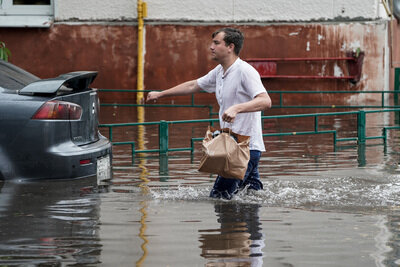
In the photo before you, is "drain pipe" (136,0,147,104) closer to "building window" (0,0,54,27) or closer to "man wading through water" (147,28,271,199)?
"building window" (0,0,54,27)

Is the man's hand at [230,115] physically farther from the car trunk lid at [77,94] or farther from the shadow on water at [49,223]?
the car trunk lid at [77,94]

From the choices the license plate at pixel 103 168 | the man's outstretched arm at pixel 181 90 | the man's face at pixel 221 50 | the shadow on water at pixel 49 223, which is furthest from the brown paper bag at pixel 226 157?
the license plate at pixel 103 168

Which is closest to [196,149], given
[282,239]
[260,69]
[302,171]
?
[302,171]

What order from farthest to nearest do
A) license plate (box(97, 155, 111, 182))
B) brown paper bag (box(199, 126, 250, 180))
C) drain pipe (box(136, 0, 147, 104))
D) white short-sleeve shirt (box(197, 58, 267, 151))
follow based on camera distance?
drain pipe (box(136, 0, 147, 104)) < license plate (box(97, 155, 111, 182)) < white short-sleeve shirt (box(197, 58, 267, 151)) < brown paper bag (box(199, 126, 250, 180))

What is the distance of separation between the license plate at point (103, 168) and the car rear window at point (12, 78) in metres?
0.99

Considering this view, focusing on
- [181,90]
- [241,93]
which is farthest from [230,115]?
[181,90]

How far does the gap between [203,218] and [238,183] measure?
0.76 metres

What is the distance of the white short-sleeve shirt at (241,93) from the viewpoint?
311 inches

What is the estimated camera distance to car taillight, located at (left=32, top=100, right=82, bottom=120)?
802 cm

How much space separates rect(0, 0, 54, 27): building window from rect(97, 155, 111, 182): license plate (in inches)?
588

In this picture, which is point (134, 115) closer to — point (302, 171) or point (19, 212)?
point (302, 171)

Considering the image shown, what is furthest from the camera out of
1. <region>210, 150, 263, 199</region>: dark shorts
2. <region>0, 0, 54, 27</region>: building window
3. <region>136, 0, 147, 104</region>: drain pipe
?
<region>0, 0, 54, 27</region>: building window

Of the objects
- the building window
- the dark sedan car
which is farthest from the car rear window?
the building window

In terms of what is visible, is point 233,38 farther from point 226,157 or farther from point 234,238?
point 234,238
